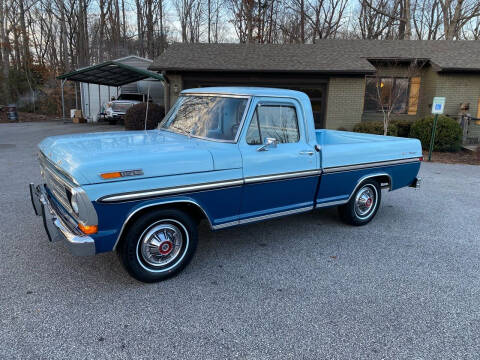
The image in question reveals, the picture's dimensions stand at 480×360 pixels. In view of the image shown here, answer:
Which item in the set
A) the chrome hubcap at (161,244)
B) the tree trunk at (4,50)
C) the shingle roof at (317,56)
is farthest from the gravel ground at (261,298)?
the tree trunk at (4,50)

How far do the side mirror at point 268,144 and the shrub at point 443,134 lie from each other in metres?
11.4

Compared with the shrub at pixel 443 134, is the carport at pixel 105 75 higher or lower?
higher

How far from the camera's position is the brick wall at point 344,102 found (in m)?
15.4

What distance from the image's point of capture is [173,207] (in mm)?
3545

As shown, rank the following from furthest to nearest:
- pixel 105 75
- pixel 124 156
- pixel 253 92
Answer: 1. pixel 105 75
2. pixel 253 92
3. pixel 124 156

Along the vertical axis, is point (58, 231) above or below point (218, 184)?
below

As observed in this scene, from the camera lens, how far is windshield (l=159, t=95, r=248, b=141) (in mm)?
3994

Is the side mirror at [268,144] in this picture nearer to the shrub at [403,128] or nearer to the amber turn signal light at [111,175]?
the amber turn signal light at [111,175]

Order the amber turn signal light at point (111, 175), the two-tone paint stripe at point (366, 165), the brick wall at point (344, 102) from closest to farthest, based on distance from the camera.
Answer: the amber turn signal light at point (111, 175) < the two-tone paint stripe at point (366, 165) < the brick wall at point (344, 102)

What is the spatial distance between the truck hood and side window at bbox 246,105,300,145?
2.14 feet

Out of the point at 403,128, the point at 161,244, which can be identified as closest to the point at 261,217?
the point at 161,244

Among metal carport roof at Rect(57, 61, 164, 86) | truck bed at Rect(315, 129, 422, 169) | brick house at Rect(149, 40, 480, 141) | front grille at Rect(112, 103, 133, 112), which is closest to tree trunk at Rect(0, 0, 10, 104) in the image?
metal carport roof at Rect(57, 61, 164, 86)

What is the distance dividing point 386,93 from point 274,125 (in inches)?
553

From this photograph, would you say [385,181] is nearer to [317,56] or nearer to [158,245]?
[158,245]
